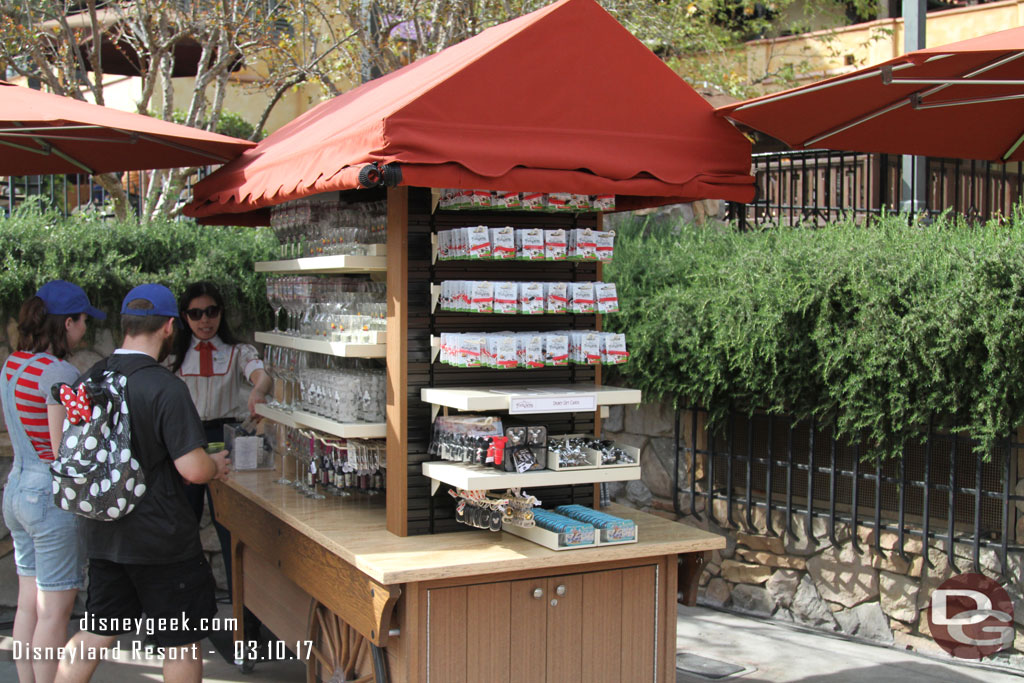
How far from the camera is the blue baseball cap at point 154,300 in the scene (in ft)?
12.6

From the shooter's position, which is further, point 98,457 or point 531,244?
point 531,244

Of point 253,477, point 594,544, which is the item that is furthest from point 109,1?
point 594,544

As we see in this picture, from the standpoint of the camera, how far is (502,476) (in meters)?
3.59

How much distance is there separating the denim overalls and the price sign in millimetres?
1994

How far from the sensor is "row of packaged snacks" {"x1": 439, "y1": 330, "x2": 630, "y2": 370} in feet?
12.2

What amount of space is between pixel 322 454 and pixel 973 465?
3.25 m

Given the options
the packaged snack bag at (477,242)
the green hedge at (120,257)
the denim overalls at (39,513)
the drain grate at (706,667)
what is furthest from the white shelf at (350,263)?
the drain grate at (706,667)

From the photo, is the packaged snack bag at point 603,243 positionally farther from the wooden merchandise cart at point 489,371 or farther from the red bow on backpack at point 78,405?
the red bow on backpack at point 78,405

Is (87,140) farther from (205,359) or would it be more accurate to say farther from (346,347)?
(346,347)

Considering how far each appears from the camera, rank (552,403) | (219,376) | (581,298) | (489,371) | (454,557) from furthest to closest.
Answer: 1. (219,376)
2. (489,371)
3. (581,298)
4. (552,403)
5. (454,557)

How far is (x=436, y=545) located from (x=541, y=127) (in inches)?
62.3

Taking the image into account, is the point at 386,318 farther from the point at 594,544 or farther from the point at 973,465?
the point at 973,465

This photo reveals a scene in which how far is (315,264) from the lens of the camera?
4.29 metres

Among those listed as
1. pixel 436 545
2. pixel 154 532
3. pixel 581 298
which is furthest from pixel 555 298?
pixel 154 532
